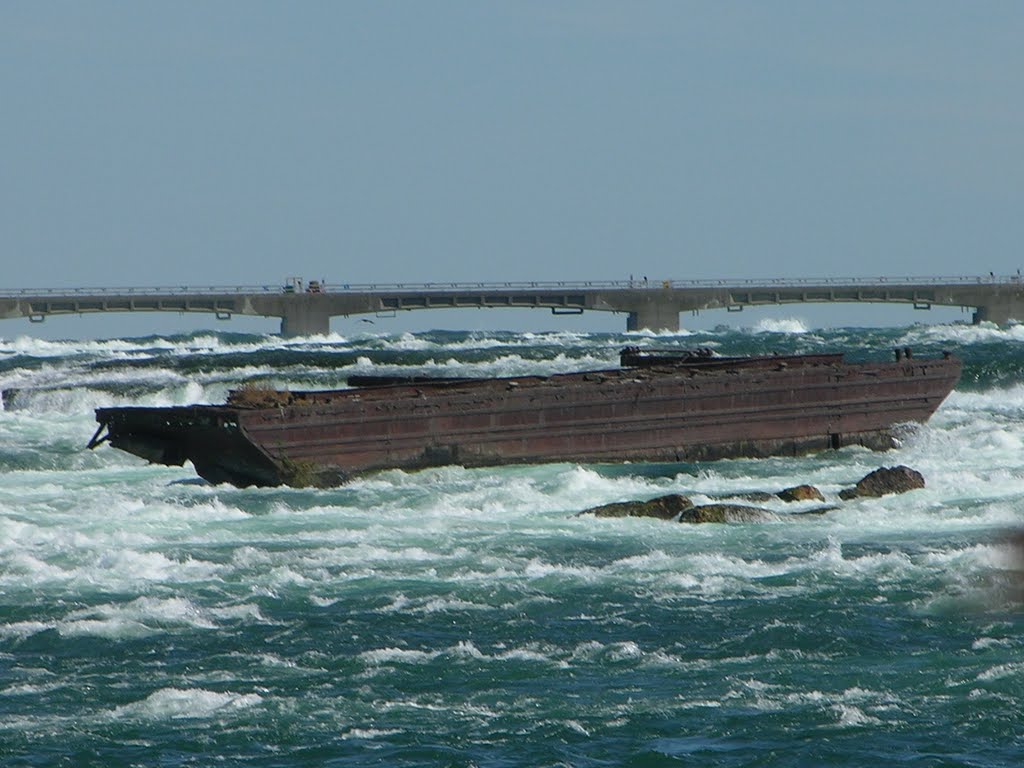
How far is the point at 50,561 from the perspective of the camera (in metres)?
28.7

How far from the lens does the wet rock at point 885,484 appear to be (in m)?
34.2

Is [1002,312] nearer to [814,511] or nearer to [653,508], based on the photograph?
[814,511]

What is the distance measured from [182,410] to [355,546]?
28.3 feet

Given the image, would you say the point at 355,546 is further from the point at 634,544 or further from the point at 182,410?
the point at 182,410

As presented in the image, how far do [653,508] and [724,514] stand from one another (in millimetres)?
1352

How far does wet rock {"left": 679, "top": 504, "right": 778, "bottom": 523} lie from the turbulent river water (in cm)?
28

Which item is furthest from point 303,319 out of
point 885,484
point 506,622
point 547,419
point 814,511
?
point 506,622

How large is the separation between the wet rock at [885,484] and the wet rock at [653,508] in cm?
386

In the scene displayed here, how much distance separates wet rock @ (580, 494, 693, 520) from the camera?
31.8 m

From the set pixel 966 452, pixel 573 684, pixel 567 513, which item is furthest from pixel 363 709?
pixel 966 452

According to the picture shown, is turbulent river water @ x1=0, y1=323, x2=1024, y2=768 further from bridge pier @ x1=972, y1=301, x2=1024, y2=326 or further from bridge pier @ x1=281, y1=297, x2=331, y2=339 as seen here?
bridge pier @ x1=972, y1=301, x2=1024, y2=326

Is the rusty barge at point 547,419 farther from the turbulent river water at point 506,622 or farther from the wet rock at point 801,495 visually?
the wet rock at point 801,495

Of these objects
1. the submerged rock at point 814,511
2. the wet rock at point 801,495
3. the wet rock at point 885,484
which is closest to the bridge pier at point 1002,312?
the wet rock at point 885,484

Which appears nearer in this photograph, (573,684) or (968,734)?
(968,734)
